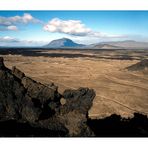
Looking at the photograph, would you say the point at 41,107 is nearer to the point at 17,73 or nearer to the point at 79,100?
the point at 79,100

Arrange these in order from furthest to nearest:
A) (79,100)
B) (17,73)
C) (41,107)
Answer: (17,73), (79,100), (41,107)

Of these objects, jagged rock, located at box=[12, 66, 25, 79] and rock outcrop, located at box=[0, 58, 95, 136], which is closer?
rock outcrop, located at box=[0, 58, 95, 136]

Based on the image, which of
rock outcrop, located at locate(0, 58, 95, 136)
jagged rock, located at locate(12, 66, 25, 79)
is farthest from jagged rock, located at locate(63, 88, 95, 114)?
jagged rock, located at locate(12, 66, 25, 79)

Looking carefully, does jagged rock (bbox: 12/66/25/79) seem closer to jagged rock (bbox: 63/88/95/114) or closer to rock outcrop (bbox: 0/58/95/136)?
rock outcrop (bbox: 0/58/95/136)

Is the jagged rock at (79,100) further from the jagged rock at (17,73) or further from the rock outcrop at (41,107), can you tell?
the jagged rock at (17,73)

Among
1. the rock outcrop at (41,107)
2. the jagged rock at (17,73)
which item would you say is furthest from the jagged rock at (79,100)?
the jagged rock at (17,73)

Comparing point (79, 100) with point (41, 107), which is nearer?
point (41, 107)

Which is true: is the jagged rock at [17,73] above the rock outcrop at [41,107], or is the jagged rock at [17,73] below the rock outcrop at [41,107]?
above

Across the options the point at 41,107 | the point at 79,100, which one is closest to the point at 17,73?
the point at 41,107

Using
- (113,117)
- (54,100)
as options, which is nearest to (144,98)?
(113,117)
